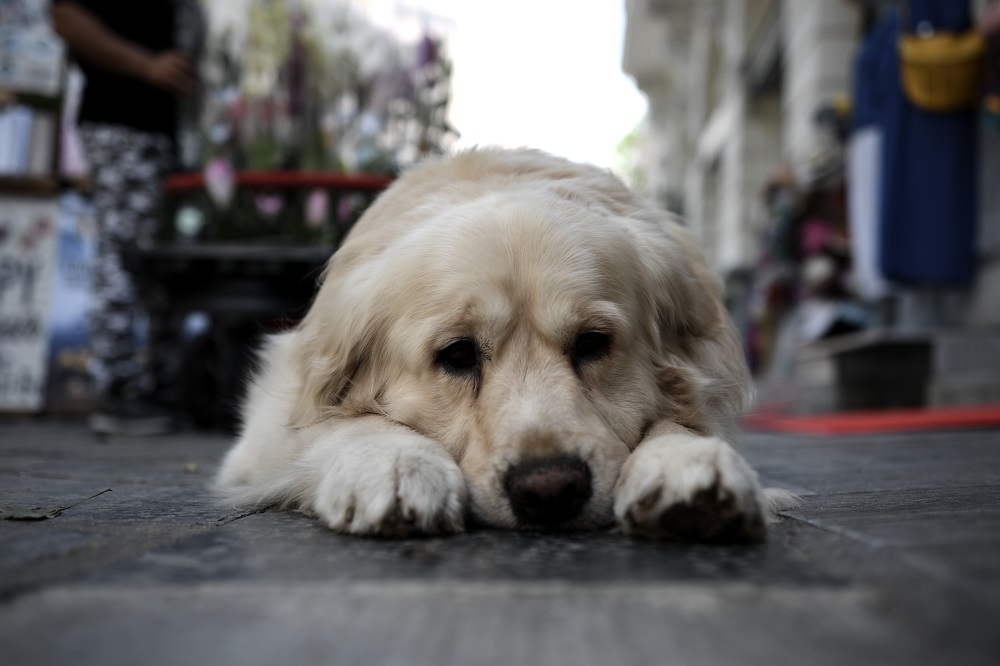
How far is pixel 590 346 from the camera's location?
2.30m

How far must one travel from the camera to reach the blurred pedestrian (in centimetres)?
528

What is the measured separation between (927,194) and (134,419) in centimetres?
612

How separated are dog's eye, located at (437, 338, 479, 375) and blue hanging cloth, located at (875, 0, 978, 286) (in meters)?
5.72

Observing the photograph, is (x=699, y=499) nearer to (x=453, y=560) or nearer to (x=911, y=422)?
(x=453, y=560)

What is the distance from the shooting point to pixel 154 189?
573 centimetres

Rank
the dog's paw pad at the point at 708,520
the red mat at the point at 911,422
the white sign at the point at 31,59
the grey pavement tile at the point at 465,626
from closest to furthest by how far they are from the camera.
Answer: the grey pavement tile at the point at 465,626 < the dog's paw pad at the point at 708,520 < the red mat at the point at 911,422 < the white sign at the point at 31,59

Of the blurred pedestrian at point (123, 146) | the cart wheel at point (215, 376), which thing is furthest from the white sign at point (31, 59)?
the cart wheel at point (215, 376)

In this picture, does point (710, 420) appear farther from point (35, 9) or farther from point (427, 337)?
point (35, 9)

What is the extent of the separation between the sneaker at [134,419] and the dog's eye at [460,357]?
3678 millimetres

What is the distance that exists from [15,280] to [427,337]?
6.58 metres

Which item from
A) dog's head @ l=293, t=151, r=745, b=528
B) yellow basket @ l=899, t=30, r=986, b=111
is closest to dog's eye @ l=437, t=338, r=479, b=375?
dog's head @ l=293, t=151, r=745, b=528

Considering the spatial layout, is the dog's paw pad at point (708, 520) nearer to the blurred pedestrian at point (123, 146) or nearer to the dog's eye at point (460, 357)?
the dog's eye at point (460, 357)

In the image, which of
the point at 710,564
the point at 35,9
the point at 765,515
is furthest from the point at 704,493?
the point at 35,9

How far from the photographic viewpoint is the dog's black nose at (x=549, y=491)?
180cm
